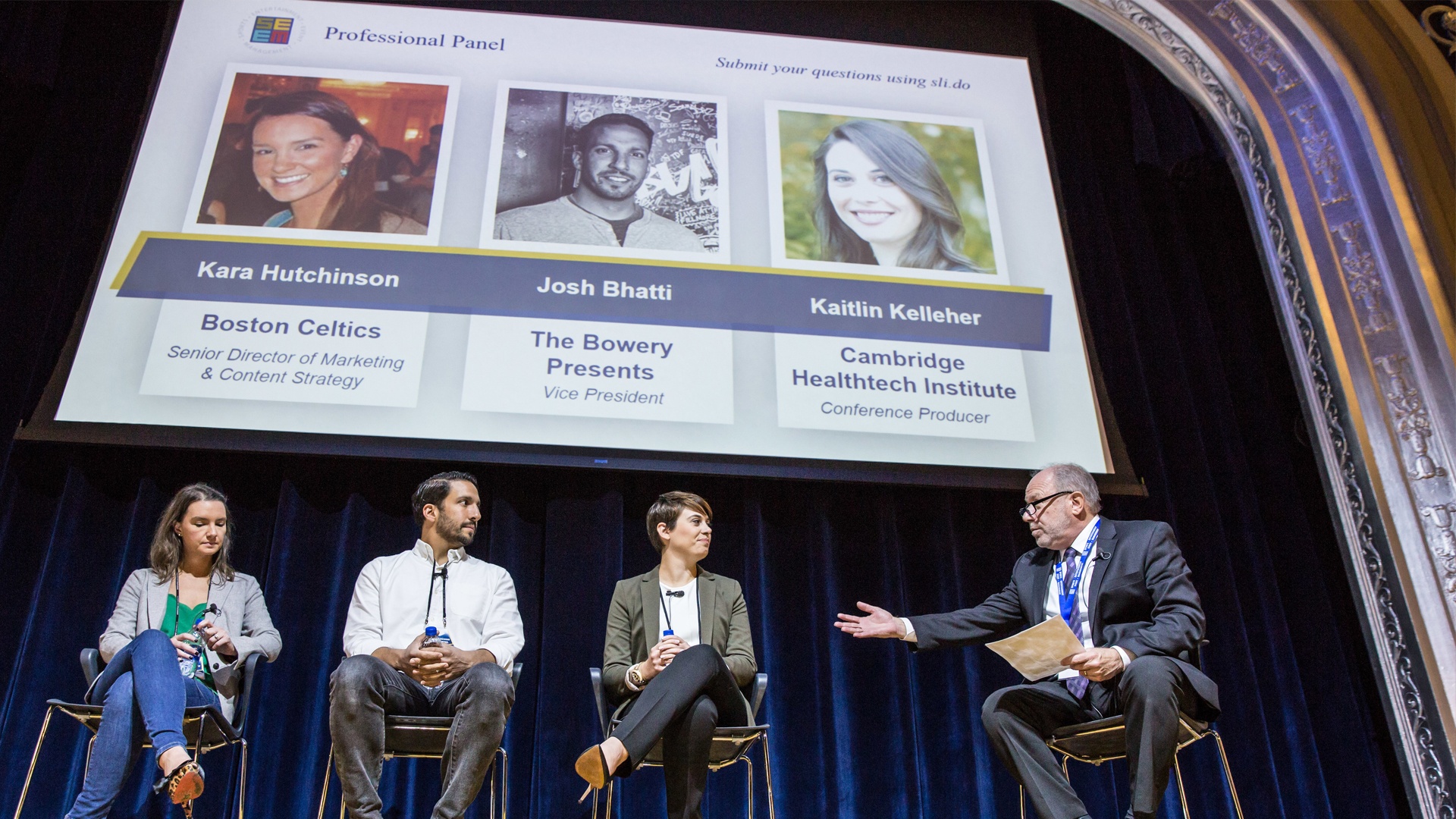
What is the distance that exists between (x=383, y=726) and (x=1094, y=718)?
1.66 m

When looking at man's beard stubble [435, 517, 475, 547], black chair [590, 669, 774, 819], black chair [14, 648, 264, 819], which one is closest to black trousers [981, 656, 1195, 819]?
black chair [590, 669, 774, 819]

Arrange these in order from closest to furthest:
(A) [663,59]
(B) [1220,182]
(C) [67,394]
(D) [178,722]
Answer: (D) [178,722]
(C) [67,394]
(A) [663,59]
(B) [1220,182]

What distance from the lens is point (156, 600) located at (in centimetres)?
288

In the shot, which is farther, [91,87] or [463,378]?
[91,87]

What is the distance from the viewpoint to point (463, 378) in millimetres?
3424

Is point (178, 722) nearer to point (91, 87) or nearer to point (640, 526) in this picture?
point (640, 526)

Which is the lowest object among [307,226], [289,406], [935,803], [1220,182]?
[935,803]

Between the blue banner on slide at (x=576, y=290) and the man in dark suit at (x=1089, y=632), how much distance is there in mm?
1060

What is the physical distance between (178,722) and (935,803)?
7.55 feet

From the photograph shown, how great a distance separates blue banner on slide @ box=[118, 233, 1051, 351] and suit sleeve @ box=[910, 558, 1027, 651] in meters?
1.11

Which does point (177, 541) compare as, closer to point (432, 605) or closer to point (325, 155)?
point (432, 605)

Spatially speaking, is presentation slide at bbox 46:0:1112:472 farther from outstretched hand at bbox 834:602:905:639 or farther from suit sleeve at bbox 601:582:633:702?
outstretched hand at bbox 834:602:905:639

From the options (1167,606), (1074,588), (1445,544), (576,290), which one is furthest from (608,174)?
(1445,544)

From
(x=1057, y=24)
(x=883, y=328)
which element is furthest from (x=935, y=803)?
(x=1057, y=24)
